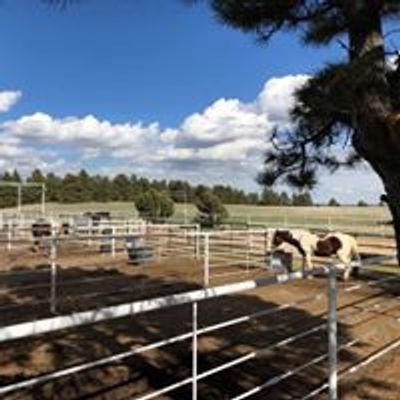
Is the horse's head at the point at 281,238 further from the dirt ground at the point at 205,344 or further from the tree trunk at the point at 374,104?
the tree trunk at the point at 374,104

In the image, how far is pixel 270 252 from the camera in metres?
14.9

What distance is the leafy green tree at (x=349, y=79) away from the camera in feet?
12.5

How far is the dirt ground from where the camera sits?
5402 mm

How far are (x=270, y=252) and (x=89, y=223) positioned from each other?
29.7 ft

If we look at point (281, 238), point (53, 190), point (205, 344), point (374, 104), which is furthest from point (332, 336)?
point (53, 190)

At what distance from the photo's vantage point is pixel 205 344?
22.6 feet

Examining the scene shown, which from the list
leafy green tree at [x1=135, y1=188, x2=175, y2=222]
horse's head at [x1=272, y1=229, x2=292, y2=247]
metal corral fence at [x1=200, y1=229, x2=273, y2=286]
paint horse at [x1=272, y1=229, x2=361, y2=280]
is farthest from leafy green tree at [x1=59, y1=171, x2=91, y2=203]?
paint horse at [x1=272, y1=229, x2=361, y2=280]

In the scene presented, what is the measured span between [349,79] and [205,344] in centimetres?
379

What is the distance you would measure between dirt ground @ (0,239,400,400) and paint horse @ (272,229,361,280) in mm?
1663

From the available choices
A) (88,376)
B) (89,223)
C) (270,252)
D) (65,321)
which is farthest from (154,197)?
(65,321)

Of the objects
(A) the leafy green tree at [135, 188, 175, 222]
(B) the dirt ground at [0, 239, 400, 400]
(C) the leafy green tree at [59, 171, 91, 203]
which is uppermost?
(C) the leafy green tree at [59, 171, 91, 203]

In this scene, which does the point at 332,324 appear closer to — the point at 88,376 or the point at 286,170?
the point at 286,170

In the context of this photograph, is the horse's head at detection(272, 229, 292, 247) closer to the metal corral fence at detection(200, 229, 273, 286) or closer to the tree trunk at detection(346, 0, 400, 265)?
the metal corral fence at detection(200, 229, 273, 286)

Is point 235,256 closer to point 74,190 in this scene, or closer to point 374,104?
point 374,104
